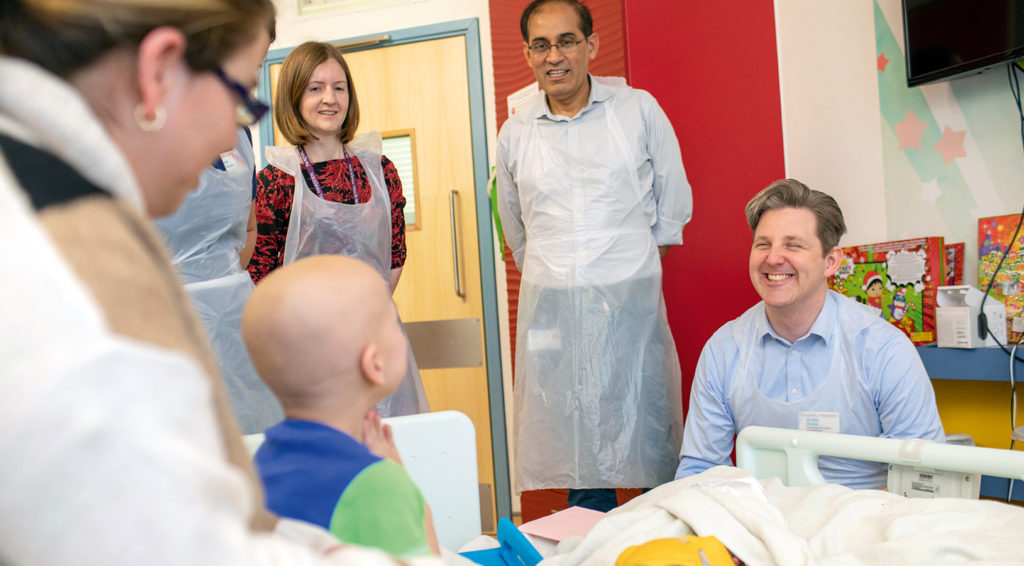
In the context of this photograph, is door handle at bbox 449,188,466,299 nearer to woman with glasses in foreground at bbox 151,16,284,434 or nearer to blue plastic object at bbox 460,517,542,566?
woman with glasses in foreground at bbox 151,16,284,434

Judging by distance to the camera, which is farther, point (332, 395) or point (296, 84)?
point (296, 84)

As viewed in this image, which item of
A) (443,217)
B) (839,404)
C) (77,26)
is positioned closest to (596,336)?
(839,404)

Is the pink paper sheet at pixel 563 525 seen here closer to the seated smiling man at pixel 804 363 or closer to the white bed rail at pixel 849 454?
the white bed rail at pixel 849 454

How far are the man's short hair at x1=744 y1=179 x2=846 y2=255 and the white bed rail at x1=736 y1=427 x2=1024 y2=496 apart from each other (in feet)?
2.39

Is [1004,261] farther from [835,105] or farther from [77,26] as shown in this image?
[77,26]

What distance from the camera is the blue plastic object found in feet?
3.89

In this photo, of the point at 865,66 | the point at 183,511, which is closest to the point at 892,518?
the point at 183,511

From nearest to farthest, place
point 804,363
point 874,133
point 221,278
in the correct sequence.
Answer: point 221,278
point 804,363
point 874,133

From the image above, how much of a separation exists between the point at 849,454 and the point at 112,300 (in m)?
1.27

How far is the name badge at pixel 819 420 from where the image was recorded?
1823 mm

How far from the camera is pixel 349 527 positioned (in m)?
0.77

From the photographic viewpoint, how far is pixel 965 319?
2201mm

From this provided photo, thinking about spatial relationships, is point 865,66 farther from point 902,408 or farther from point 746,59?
point 902,408

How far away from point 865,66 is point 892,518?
80.4 inches
